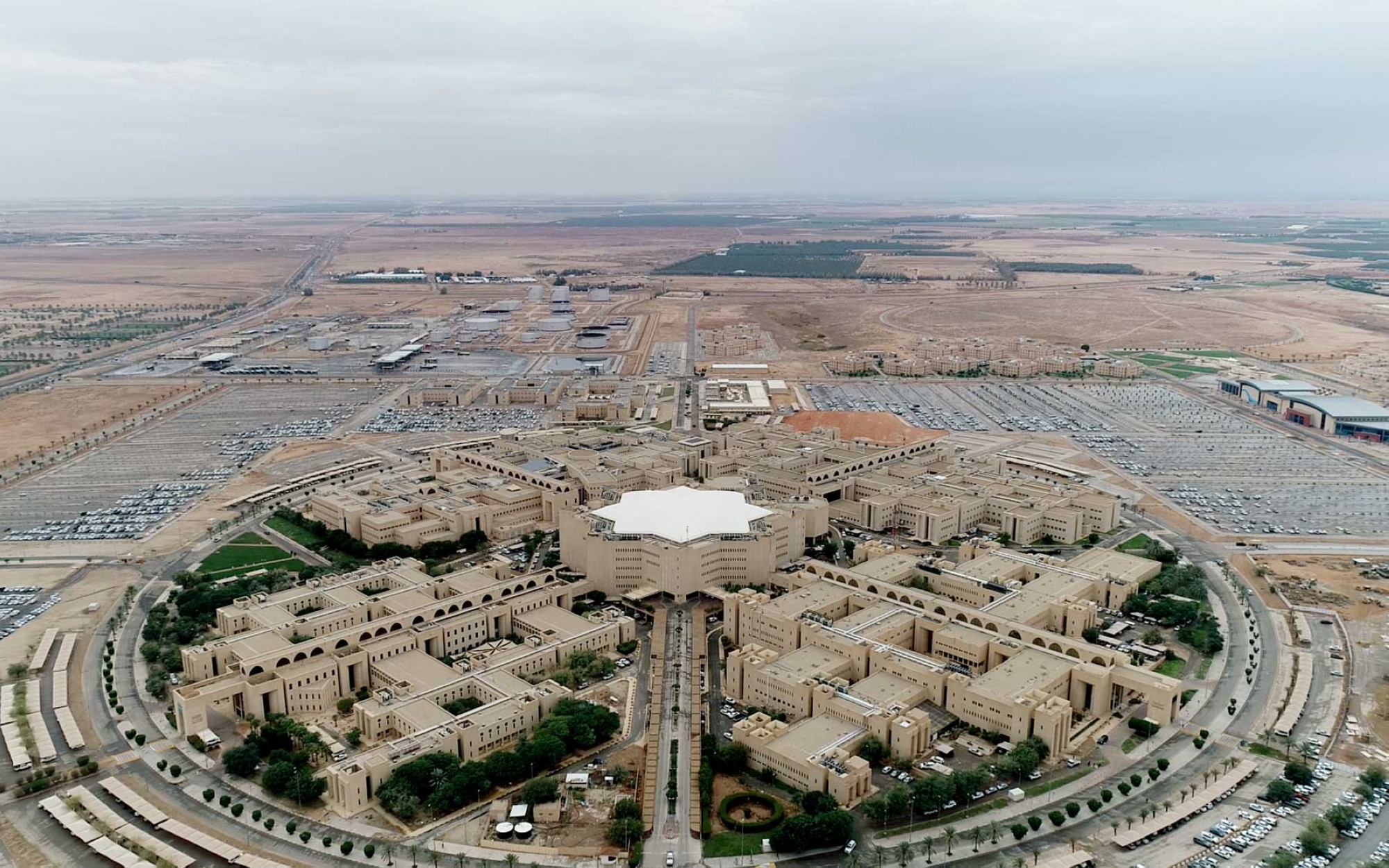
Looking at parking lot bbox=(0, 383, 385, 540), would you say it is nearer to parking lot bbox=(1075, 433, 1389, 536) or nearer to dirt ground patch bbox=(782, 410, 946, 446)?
dirt ground patch bbox=(782, 410, 946, 446)

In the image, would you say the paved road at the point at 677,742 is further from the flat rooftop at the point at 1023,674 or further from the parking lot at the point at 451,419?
the parking lot at the point at 451,419

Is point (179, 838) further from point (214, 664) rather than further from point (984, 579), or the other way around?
point (984, 579)

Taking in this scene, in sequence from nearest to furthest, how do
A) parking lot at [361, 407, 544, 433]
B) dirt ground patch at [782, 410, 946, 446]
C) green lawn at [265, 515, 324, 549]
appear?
green lawn at [265, 515, 324, 549]
dirt ground patch at [782, 410, 946, 446]
parking lot at [361, 407, 544, 433]

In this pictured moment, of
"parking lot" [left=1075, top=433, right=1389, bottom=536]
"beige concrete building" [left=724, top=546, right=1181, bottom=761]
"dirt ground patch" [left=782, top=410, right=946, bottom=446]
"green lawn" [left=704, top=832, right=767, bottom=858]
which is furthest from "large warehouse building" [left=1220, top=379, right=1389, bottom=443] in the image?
"green lawn" [left=704, top=832, right=767, bottom=858]

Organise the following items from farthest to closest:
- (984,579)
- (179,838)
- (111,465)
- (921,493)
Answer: (111,465)
(921,493)
(984,579)
(179,838)

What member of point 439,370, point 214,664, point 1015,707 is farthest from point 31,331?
point 1015,707
